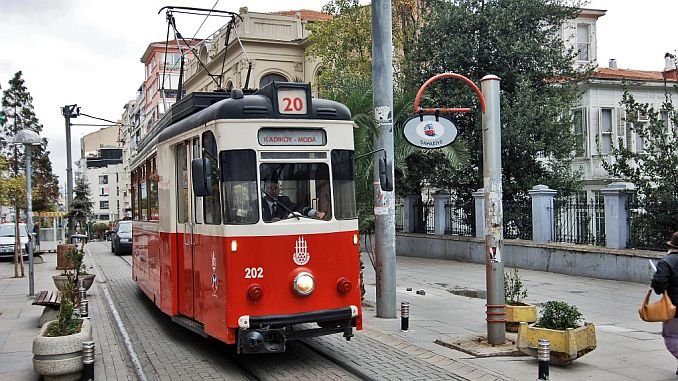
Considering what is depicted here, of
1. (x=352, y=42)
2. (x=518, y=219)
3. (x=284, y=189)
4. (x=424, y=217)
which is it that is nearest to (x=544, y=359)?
(x=284, y=189)

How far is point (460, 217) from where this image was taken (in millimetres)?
22641

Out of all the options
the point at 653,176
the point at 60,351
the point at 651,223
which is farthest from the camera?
the point at 653,176

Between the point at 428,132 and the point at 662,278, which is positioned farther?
the point at 428,132

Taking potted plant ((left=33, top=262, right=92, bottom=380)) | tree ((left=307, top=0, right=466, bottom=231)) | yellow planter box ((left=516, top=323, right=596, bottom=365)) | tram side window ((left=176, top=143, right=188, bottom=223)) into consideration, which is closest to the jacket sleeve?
yellow planter box ((left=516, top=323, right=596, bottom=365))

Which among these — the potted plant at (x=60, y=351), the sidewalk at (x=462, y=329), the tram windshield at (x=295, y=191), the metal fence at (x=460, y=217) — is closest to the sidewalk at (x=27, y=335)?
the sidewalk at (x=462, y=329)

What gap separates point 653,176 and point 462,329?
25.9 ft

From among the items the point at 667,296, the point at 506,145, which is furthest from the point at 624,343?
the point at 506,145

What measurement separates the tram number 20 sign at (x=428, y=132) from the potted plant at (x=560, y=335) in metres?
2.69

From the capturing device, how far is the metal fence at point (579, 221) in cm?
1692

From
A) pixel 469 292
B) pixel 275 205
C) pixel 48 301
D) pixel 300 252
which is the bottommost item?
pixel 469 292

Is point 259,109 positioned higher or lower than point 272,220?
higher

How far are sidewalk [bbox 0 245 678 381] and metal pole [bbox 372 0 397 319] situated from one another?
56 centimetres

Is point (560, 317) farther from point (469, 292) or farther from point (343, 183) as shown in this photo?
point (469, 292)

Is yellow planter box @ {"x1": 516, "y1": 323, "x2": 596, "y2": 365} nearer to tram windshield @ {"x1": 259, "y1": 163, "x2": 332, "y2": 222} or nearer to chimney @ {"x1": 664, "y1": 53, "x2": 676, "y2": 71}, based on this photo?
tram windshield @ {"x1": 259, "y1": 163, "x2": 332, "y2": 222}
